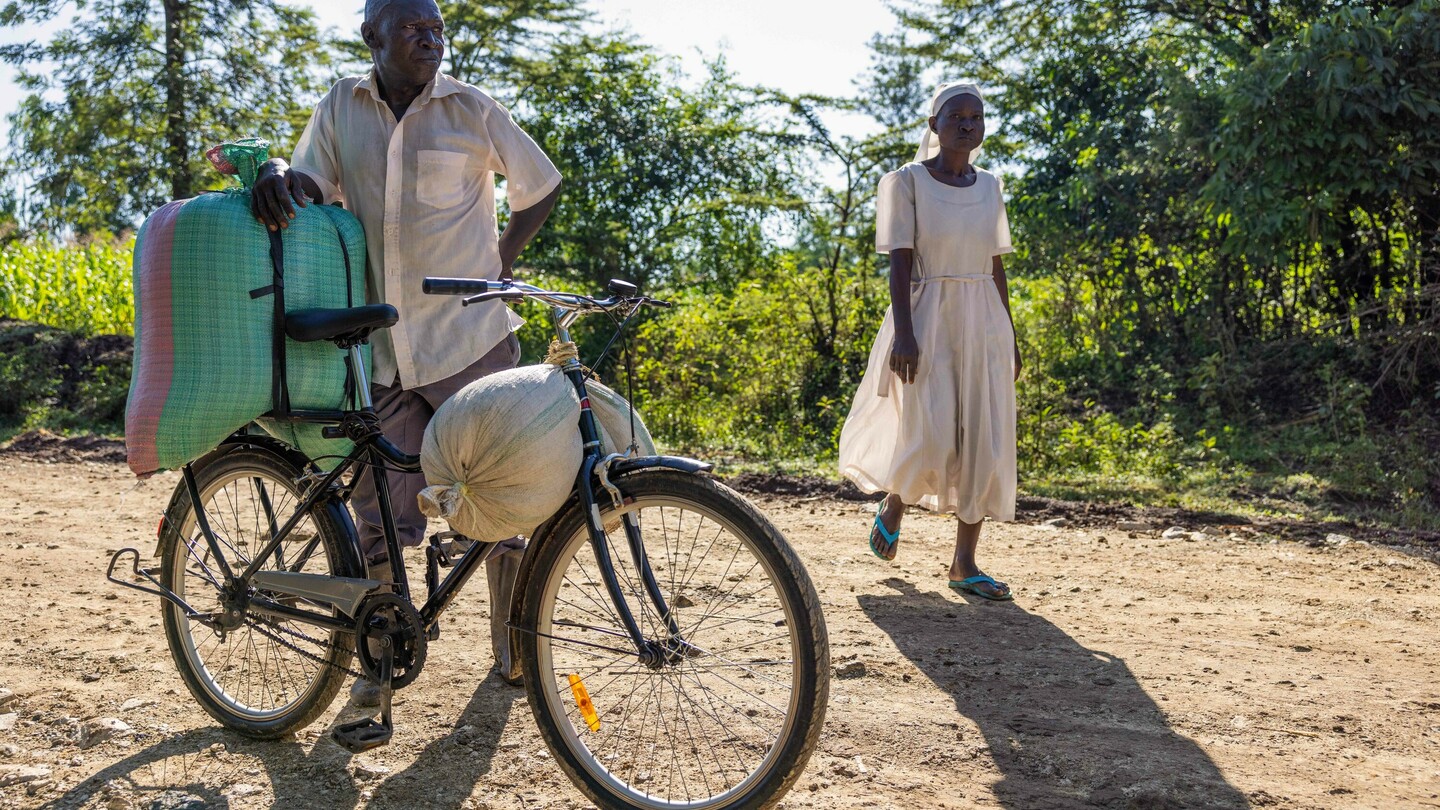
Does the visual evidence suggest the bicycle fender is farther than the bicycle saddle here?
No

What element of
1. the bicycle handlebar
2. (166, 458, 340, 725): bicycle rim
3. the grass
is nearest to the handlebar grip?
the bicycle handlebar

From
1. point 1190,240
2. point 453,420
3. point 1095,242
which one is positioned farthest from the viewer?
point 1095,242

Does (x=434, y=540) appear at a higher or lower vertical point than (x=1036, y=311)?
lower

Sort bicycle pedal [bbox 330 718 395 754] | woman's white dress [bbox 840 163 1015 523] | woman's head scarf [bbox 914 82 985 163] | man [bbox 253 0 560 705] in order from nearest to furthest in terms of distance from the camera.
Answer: bicycle pedal [bbox 330 718 395 754] → man [bbox 253 0 560 705] → woman's head scarf [bbox 914 82 985 163] → woman's white dress [bbox 840 163 1015 523]

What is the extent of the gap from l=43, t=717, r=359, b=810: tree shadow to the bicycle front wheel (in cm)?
65

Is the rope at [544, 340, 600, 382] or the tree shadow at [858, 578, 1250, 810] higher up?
the rope at [544, 340, 600, 382]

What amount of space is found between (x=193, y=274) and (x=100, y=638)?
1924 millimetres

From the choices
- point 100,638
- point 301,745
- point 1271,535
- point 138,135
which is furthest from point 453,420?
point 138,135

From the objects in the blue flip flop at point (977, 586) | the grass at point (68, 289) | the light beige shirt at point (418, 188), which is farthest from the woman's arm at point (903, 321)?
the grass at point (68, 289)

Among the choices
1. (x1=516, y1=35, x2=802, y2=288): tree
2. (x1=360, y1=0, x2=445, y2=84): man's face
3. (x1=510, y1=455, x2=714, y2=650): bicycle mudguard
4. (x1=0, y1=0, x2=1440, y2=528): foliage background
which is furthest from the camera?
(x1=516, y1=35, x2=802, y2=288): tree

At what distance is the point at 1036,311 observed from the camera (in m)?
12.0

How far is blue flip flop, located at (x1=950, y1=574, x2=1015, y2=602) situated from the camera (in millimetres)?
5062

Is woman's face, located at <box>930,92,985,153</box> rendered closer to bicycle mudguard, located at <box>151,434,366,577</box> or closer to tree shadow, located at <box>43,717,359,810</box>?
bicycle mudguard, located at <box>151,434,366,577</box>

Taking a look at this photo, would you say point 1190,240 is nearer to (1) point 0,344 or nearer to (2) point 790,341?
(2) point 790,341
